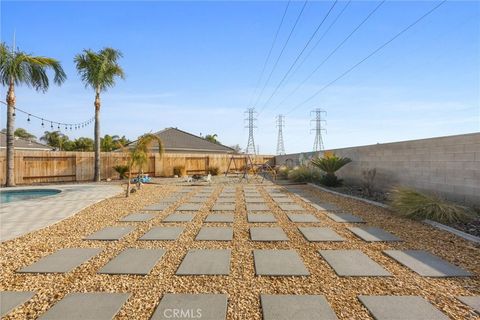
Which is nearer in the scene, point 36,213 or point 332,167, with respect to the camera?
point 36,213

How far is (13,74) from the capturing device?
38.6 feet

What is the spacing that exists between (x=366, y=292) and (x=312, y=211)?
4.11 m

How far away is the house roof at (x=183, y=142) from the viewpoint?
24.7 m

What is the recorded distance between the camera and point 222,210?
685cm

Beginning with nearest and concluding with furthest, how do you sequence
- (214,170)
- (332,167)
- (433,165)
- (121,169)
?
1. (433,165)
2. (332,167)
3. (121,169)
4. (214,170)

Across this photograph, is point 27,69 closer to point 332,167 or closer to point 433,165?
point 332,167

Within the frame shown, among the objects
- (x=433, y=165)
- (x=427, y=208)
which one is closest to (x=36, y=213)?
(x=427, y=208)

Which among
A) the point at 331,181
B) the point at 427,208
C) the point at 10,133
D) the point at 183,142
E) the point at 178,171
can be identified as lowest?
the point at 427,208

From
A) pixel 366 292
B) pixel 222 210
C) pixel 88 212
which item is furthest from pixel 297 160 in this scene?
pixel 366 292

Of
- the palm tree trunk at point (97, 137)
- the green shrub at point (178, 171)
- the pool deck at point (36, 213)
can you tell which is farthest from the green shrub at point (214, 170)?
the pool deck at point (36, 213)

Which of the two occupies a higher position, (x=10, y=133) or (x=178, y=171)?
(x=10, y=133)

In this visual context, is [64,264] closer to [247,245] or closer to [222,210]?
[247,245]

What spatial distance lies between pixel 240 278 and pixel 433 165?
6498 millimetres

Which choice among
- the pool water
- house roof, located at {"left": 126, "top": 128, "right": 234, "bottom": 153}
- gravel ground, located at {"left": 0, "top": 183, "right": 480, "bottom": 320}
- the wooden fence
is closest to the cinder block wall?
gravel ground, located at {"left": 0, "top": 183, "right": 480, "bottom": 320}
